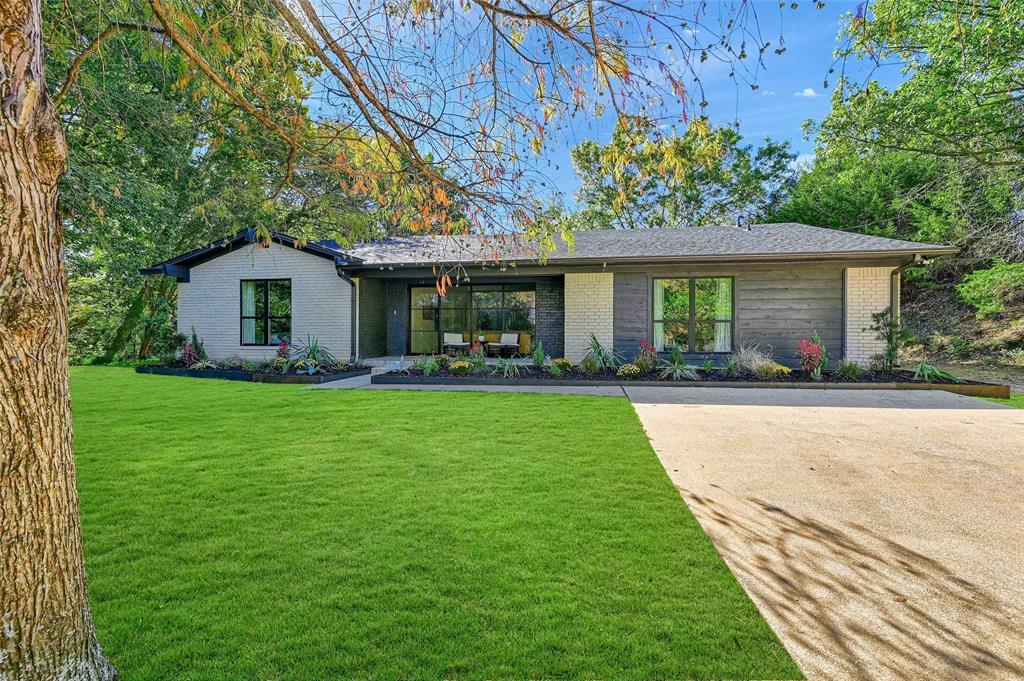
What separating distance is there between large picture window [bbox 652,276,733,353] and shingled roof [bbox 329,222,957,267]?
0.90 m

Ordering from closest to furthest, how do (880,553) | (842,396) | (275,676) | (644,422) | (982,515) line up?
(275,676)
(880,553)
(982,515)
(644,422)
(842,396)

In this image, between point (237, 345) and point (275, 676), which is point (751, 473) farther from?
point (237, 345)

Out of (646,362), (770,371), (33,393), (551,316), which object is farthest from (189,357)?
(770,371)

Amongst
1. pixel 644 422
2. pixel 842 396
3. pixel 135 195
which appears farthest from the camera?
pixel 135 195

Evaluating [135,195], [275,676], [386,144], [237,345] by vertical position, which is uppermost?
[135,195]

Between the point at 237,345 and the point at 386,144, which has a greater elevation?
the point at 386,144

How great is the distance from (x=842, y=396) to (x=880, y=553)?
6823 millimetres

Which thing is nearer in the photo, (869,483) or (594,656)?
(594,656)

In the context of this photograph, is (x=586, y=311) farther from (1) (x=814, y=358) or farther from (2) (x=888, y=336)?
(2) (x=888, y=336)

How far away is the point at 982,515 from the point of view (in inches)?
135

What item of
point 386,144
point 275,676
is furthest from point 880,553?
point 386,144

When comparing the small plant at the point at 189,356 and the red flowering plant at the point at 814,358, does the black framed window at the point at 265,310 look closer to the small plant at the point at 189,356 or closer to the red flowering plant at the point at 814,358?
the small plant at the point at 189,356

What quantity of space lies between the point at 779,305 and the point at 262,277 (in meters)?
13.2

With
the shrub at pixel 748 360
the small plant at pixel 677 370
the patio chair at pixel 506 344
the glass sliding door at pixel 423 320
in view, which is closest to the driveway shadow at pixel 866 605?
the small plant at pixel 677 370
